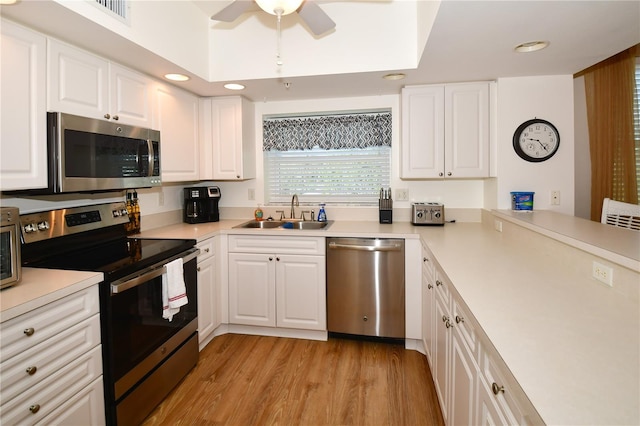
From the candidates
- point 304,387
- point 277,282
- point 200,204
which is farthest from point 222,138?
point 304,387

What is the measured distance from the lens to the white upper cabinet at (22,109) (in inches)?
58.3

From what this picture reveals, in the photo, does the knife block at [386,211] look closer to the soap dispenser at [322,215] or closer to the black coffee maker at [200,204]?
the soap dispenser at [322,215]

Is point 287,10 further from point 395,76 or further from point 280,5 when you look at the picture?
point 395,76

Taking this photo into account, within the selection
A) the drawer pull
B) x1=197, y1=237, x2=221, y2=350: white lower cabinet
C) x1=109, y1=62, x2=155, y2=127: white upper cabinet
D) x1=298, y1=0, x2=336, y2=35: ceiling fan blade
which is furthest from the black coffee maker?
the drawer pull

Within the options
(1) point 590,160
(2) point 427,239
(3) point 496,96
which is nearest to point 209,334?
(2) point 427,239

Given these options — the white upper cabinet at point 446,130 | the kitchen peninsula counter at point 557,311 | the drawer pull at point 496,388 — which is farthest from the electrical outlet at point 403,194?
the drawer pull at point 496,388

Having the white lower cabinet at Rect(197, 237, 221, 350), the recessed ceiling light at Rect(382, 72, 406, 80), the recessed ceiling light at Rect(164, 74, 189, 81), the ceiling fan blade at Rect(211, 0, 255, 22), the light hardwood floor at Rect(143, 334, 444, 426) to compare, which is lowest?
the light hardwood floor at Rect(143, 334, 444, 426)

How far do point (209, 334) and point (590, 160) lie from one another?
399cm

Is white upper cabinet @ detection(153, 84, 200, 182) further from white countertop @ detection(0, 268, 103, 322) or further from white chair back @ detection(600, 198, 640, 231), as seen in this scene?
white chair back @ detection(600, 198, 640, 231)

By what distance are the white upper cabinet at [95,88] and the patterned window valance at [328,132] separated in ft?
3.98

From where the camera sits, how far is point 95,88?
195 cm

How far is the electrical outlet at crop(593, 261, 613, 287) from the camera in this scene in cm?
133

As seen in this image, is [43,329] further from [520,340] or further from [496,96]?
[496,96]

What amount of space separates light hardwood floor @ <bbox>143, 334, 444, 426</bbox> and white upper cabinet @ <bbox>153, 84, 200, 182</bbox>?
143 centimetres
